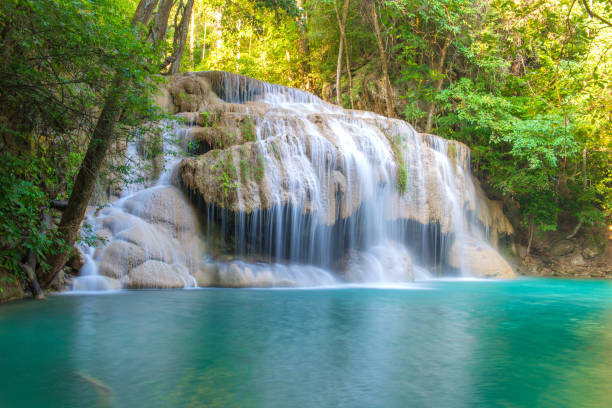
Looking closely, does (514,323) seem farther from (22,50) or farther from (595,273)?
(595,273)

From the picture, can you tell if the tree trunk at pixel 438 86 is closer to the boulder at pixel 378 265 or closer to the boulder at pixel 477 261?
the boulder at pixel 477 261

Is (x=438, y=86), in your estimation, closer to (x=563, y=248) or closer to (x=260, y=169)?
(x=563, y=248)

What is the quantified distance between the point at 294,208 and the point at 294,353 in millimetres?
6311

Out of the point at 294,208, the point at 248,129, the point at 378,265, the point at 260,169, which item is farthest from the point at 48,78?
the point at 378,265

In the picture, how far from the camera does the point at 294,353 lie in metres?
5.08

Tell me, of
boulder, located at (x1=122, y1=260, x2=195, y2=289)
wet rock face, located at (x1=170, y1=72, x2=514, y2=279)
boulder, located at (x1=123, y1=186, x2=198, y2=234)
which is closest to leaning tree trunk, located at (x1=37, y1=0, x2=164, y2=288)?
boulder, located at (x1=122, y1=260, x2=195, y2=289)

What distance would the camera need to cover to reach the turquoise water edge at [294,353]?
3.81 m

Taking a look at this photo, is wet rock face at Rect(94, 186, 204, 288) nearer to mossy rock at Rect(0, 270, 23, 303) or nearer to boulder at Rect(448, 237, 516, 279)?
mossy rock at Rect(0, 270, 23, 303)

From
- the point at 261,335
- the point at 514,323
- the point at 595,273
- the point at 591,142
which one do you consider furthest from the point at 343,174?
the point at 595,273

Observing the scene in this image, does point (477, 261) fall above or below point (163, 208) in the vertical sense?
below

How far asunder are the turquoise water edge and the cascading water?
177cm

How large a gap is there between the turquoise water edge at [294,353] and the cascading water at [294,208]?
5.81ft

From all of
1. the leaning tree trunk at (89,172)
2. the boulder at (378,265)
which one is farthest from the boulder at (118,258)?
the boulder at (378,265)

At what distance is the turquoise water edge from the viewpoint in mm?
3809
